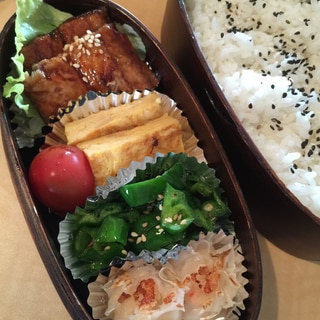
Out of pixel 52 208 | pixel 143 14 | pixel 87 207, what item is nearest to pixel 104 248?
pixel 87 207

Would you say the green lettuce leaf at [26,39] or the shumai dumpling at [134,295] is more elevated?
the green lettuce leaf at [26,39]

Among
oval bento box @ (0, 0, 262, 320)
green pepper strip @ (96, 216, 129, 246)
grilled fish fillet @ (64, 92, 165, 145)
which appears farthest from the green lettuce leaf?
green pepper strip @ (96, 216, 129, 246)

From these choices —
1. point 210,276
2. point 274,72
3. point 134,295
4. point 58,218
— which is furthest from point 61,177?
point 274,72

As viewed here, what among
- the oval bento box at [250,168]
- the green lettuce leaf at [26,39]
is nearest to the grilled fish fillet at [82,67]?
the green lettuce leaf at [26,39]

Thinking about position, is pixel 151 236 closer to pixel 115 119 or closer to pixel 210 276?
pixel 210 276

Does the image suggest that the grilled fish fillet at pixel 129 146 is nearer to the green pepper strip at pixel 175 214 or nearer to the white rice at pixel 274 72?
the green pepper strip at pixel 175 214

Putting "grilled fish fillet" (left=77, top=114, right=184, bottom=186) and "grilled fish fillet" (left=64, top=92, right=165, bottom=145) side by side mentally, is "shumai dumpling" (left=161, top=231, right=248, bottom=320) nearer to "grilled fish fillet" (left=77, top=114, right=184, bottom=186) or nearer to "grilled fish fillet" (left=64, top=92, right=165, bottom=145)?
"grilled fish fillet" (left=77, top=114, right=184, bottom=186)

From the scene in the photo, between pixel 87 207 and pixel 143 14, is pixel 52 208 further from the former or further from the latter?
pixel 143 14
